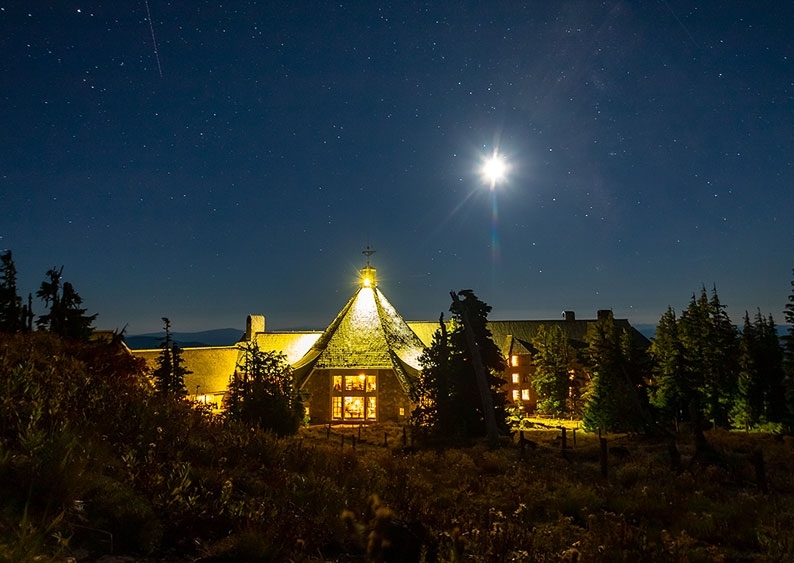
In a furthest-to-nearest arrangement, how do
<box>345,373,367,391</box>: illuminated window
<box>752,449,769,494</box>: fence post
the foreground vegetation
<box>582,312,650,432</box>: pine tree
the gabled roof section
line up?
<box>345,373,367,391</box>: illuminated window < the gabled roof section < <box>582,312,650,432</box>: pine tree < <box>752,449,769,494</box>: fence post < the foreground vegetation

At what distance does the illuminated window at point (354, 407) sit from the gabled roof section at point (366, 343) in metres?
2.49

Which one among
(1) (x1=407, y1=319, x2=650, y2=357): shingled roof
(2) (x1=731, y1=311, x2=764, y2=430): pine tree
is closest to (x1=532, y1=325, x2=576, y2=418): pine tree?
(1) (x1=407, y1=319, x2=650, y2=357): shingled roof

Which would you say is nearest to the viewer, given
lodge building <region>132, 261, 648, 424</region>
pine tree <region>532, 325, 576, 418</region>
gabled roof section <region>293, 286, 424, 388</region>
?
lodge building <region>132, 261, 648, 424</region>

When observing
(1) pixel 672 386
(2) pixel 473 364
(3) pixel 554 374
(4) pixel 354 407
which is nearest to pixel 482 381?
(2) pixel 473 364

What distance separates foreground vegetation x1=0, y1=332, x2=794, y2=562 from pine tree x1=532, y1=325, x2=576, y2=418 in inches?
1313

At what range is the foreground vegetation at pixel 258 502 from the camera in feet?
15.4

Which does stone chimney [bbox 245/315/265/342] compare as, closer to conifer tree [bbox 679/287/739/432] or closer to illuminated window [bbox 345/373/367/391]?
illuminated window [bbox 345/373/367/391]

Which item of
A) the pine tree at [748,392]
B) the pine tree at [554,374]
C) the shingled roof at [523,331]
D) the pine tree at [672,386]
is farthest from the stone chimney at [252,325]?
the pine tree at [748,392]

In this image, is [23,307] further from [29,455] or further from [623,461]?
[623,461]

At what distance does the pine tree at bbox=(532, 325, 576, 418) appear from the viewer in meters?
45.9

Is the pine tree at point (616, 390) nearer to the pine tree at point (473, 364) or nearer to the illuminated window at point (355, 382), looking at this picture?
the pine tree at point (473, 364)

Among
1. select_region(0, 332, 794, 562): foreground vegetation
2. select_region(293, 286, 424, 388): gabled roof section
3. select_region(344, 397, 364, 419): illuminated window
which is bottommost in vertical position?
select_region(344, 397, 364, 419): illuminated window

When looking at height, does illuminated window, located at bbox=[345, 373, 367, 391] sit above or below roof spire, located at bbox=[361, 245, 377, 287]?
below

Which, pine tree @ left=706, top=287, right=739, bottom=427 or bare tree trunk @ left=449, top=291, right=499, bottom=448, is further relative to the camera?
pine tree @ left=706, top=287, right=739, bottom=427
